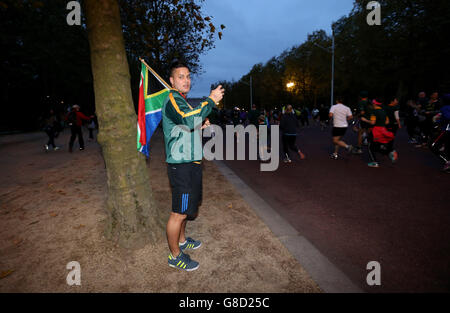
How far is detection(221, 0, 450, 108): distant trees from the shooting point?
24094 millimetres

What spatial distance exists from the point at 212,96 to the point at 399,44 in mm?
33049

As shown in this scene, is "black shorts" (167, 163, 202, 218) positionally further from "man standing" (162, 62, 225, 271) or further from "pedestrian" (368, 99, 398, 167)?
"pedestrian" (368, 99, 398, 167)

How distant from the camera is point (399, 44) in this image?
27062mm

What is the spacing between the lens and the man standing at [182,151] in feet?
8.32

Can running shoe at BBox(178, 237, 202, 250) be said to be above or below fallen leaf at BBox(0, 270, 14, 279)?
above

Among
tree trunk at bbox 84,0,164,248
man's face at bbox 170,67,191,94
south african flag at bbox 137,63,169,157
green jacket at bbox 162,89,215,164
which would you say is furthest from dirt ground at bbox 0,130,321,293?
man's face at bbox 170,67,191,94

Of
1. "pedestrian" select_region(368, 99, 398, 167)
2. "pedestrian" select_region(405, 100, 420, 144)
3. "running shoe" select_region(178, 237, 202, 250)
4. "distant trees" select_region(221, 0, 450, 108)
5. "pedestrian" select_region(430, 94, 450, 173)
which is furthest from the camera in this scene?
"distant trees" select_region(221, 0, 450, 108)

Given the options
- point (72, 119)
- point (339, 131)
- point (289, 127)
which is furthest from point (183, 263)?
point (72, 119)

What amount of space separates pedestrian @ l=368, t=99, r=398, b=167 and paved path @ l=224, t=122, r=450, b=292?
18.1 inches

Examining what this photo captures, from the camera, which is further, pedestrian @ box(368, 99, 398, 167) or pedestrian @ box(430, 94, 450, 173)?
pedestrian @ box(368, 99, 398, 167)

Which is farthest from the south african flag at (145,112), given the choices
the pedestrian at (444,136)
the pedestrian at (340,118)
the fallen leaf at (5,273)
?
the pedestrian at (444,136)

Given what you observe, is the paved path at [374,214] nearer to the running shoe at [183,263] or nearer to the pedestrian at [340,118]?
the pedestrian at [340,118]

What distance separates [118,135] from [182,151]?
96cm

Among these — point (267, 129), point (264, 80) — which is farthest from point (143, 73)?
point (264, 80)
